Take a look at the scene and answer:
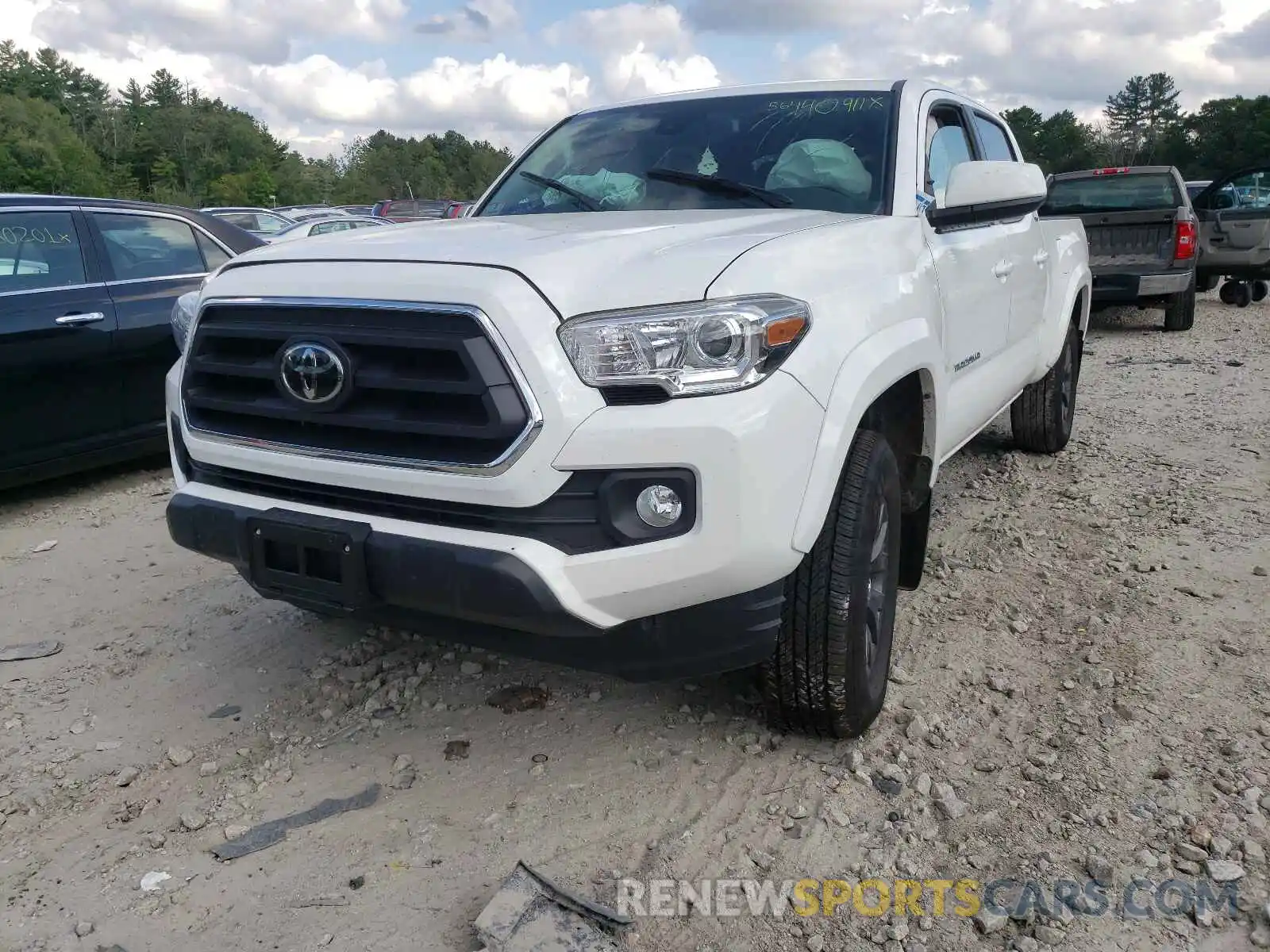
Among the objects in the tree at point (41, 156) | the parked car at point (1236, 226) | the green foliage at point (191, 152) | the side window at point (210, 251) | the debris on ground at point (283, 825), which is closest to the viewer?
the debris on ground at point (283, 825)

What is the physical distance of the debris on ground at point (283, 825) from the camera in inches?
92.1

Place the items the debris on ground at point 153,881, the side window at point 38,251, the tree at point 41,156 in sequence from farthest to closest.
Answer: the tree at point 41,156 < the side window at point 38,251 < the debris on ground at point 153,881

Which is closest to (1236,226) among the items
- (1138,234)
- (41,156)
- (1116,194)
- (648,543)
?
(1116,194)

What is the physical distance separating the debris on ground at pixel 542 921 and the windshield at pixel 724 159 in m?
1.97

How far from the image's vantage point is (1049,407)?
5.24m

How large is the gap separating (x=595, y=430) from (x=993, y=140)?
10.8 ft

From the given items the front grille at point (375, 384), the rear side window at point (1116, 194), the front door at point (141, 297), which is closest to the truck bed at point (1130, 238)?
the rear side window at point (1116, 194)

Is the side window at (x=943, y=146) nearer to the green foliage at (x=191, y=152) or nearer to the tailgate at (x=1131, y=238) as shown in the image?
the tailgate at (x=1131, y=238)

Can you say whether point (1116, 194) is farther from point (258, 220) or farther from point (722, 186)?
point (258, 220)

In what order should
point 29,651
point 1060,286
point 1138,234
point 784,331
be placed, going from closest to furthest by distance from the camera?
point 784,331
point 29,651
point 1060,286
point 1138,234

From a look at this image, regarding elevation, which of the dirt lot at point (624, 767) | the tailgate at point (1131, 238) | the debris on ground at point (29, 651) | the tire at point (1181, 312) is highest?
the tailgate at point (1131, 238)

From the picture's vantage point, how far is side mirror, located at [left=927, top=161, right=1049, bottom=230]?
2.97 metres

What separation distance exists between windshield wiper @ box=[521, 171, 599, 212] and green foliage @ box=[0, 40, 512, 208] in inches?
2845

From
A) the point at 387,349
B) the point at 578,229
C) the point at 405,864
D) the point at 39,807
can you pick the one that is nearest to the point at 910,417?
the point at 578,229
